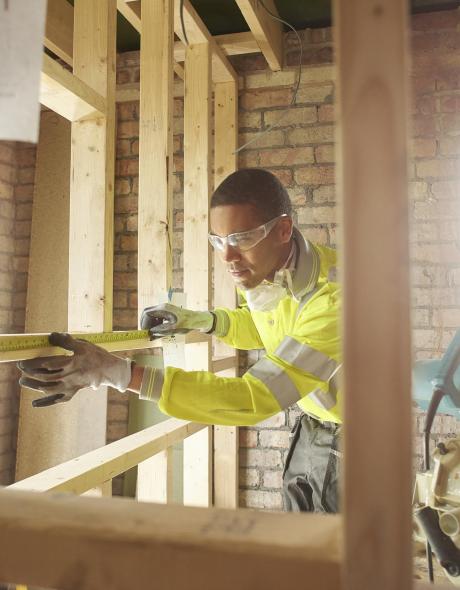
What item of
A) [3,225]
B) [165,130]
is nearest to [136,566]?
[165,130]

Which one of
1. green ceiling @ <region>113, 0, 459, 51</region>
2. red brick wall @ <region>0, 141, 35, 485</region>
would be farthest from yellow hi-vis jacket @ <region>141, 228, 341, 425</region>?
red brick wall @ <region>0, 141, 35, 485</region>

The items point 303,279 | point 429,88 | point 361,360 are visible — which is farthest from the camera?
point 429,88

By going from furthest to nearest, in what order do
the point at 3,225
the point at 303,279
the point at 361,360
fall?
the point at 3,225, the point at 303,279, the point at 361,360

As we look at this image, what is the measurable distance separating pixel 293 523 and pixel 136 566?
11 centimetres

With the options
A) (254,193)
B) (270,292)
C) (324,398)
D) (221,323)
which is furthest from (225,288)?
(324,398)

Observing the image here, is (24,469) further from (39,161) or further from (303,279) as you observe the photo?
(303,279)

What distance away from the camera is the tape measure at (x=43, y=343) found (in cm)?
99

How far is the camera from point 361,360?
1.02ft

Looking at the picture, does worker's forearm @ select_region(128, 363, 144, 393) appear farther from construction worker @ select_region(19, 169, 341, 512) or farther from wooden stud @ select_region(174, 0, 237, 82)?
wooden stud @ select_region(174, 0, 237, 82)

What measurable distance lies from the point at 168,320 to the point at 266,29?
1.49m

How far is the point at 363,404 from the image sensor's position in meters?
0.31

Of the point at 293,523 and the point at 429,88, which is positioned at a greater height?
the point at 429,88

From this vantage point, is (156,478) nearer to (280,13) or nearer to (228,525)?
(228,525)

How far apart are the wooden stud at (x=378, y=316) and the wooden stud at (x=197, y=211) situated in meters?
1.95
